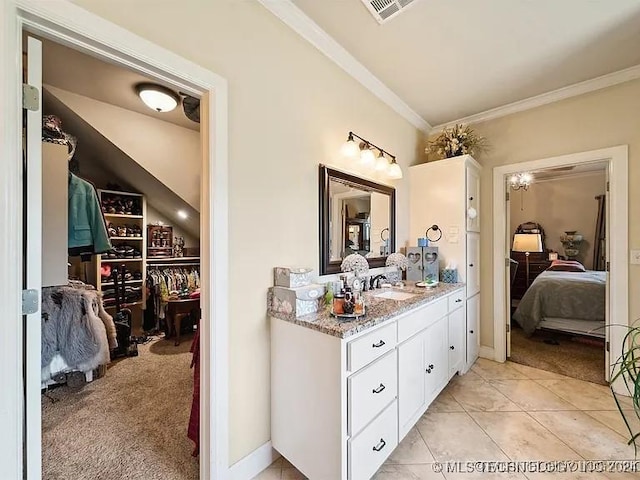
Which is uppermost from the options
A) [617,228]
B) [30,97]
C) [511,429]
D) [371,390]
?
[30,97]

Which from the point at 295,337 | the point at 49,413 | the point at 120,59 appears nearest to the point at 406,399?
the point at 295,337

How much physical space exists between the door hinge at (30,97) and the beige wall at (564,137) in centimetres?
353

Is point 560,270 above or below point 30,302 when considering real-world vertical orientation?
below

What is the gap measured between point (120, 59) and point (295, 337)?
1467 millimetres

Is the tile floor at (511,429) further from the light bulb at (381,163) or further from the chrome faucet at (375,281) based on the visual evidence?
the light bulb at (381,163)

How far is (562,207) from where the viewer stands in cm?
579

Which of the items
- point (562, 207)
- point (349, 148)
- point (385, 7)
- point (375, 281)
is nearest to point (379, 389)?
point (375, 281)

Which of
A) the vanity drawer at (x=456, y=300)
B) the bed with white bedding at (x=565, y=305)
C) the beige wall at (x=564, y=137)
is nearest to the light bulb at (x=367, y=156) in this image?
the vanity drawer at (x=456, y=300)

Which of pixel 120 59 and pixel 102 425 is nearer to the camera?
pixel 120 59

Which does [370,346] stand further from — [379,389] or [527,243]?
[527,243]

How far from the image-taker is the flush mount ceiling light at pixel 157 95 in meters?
2.28

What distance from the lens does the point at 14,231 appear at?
3.05 feet

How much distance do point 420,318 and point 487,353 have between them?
181 centimetres

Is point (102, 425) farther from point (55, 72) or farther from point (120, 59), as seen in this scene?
point (55, 72)
